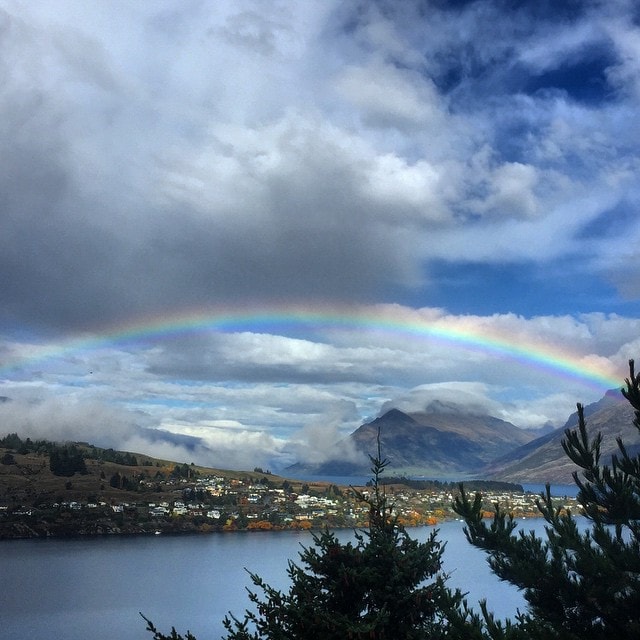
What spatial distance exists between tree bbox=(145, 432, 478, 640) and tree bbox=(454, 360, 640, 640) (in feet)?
4.27

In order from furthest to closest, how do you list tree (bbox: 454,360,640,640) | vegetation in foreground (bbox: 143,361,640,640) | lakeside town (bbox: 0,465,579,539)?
lakeside town (bbox: 0,465,579,539) < tree (bbox: 454,360,640,640) < vegetation in foreground (bbox: 143,361,640,640)

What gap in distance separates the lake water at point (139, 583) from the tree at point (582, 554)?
28064mm

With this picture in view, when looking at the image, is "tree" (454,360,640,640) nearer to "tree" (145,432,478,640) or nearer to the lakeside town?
"tree" (145,432,478,640)

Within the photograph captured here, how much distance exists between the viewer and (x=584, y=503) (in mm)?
13695

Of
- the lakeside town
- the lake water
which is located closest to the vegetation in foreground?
the lake water

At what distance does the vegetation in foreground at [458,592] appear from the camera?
41.8ft

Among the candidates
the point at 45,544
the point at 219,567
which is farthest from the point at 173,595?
the point at 45,544

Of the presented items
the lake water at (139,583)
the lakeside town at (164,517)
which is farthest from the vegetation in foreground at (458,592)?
the lakeside town at (164,517)

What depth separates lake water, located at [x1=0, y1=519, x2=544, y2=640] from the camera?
223 ft

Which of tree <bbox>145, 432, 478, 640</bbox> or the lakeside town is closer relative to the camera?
tree <bbox>145, 432, 478, 640</bbox>

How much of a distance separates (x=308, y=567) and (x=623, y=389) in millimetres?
7635

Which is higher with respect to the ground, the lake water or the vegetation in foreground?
the vegetation in foreground

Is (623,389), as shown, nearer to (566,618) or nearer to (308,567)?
(566,618)

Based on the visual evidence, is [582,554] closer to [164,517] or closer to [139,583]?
[139,583]
